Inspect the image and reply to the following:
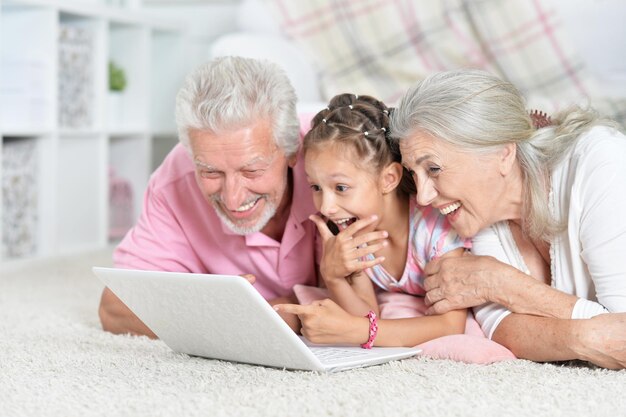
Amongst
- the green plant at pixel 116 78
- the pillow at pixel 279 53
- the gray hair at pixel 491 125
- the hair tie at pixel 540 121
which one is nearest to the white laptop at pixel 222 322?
the gray hair at pixel 491 125

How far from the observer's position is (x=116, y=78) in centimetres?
399

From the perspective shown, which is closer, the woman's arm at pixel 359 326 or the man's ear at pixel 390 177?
the woman's arm at pixel 359 326

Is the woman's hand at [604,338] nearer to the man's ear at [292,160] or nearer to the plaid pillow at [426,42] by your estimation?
the man's ear at [292,160]

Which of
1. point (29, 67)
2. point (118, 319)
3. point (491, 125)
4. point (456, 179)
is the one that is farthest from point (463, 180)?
point (29, 67)

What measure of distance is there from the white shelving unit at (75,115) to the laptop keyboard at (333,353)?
6.18 feet

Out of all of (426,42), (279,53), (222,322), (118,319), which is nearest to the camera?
(222,322)

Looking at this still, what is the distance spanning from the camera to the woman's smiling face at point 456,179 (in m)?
1.81

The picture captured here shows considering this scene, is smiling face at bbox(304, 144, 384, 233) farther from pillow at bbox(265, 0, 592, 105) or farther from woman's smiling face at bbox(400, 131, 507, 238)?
pillow at bbox(265, 0, 592, 105)

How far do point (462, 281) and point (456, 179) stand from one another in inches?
8.3

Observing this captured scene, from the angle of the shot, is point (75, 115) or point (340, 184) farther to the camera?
point (75, 115)

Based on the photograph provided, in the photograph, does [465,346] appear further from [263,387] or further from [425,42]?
[425,42]

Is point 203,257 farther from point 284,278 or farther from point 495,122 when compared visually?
point 495,122

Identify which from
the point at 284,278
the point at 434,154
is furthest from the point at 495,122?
the point at 284,278

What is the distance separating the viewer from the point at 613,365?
5.73 feet
